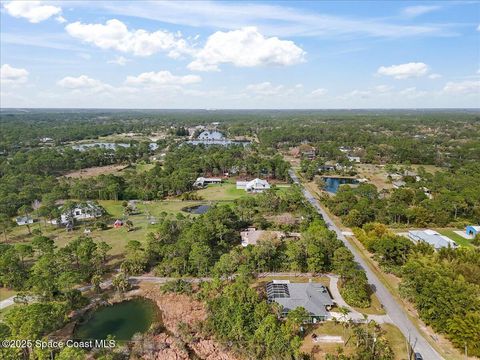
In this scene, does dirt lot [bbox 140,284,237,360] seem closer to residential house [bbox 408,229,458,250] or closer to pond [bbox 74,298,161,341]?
pond [bbox 74,298,161,341]

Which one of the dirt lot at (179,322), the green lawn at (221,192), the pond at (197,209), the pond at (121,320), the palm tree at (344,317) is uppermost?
the green lawn at (221,192)


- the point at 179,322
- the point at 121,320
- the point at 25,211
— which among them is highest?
the point at 25,211

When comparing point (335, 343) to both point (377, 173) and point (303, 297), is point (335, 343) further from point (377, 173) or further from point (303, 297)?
point (377, 173)

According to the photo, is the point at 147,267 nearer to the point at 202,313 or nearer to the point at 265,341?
the point at 202,313

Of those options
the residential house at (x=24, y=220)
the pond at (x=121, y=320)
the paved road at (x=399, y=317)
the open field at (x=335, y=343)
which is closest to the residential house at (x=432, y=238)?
the paved road at (x=399, y=317)

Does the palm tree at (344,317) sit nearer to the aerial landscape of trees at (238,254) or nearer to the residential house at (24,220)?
the aerial landscape of trees at (238,254)

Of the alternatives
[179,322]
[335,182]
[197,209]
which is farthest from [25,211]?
[335,182]
